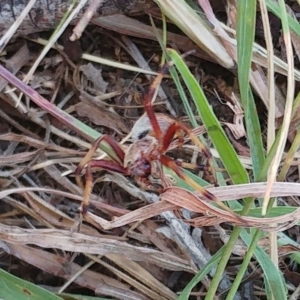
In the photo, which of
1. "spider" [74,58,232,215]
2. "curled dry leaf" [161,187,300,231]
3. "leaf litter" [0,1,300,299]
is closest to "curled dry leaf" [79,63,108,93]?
"leaf litter" [0,1,300,299]

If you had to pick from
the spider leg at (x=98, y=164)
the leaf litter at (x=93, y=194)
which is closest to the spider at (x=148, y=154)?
the spider leg at (x=98, y=164)

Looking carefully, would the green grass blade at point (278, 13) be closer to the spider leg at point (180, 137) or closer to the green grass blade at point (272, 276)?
the spider leg at point (180, 137)

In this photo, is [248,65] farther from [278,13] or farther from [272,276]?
[272,276]

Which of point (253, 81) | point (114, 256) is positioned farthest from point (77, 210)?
point (253, 81)

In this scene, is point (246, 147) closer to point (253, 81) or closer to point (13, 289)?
point (253, 81)

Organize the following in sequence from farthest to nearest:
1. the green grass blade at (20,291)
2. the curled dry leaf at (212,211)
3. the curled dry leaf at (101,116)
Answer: the curled dry leaf at (101,116) < the green grass blade at (20,291) < the curled dry leaf at (212,211)
